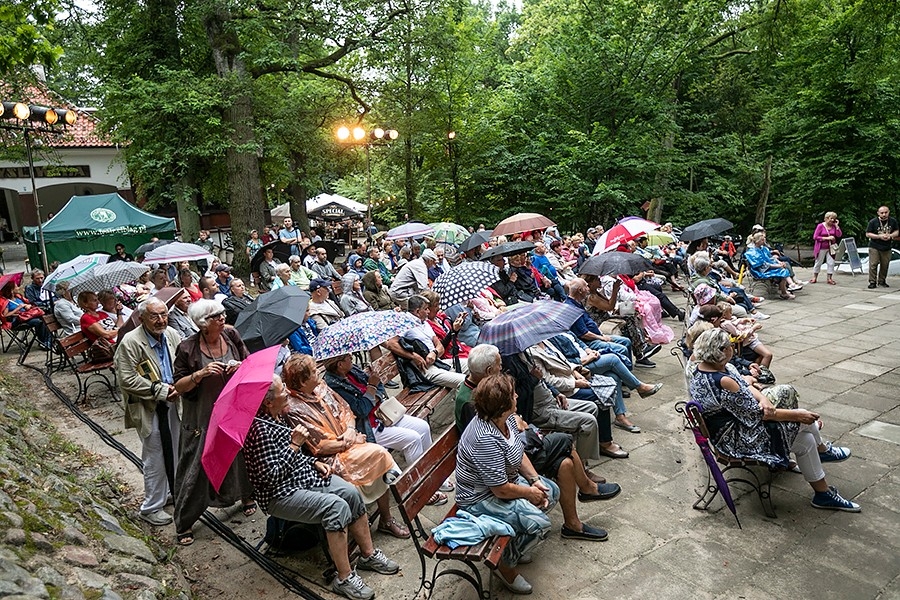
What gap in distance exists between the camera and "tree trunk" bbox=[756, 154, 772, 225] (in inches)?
817

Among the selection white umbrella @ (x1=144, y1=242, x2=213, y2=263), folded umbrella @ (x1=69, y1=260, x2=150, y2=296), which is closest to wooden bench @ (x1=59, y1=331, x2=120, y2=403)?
folded umbrella @ (x1=69, y1=260, x2=150, y2=296)

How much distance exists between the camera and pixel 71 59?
646 inches

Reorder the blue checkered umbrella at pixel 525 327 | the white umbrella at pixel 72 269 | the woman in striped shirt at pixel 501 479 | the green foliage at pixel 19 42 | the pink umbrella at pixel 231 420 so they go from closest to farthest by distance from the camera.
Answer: the pink umbrella at pixel 231 420 < the woman in striped shirt at pixel 501 479 < the blue checkered umbrella at pixel 525 327 < the green foliage at pixel 19 42 < the white umbrella at pixel 72 269

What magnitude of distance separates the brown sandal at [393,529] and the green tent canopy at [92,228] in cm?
1614

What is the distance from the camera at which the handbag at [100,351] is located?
668 cm

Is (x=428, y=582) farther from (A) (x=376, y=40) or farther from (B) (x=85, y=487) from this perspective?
(A) (x=376, y=40)

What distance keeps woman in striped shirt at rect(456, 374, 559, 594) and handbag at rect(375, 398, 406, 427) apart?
1226 mm

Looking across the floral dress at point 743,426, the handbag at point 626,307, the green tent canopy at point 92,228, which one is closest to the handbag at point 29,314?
the green tent canopy at point 92,228

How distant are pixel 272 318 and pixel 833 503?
14.8 ft

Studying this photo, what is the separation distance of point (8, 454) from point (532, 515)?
12.6 feet

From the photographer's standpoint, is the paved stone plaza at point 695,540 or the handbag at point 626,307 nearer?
the paved stone plaza at point 695,540

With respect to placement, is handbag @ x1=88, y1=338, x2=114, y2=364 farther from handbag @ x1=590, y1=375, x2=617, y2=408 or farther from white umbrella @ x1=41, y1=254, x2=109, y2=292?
handbag @ x1=590, y1=375, x2=617, y2=408

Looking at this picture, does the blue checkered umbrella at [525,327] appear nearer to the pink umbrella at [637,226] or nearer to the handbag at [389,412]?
the handbag at [389,412]

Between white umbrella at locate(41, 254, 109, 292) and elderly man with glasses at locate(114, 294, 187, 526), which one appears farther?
white umbrella at locate(41, 254, 109, 292)
